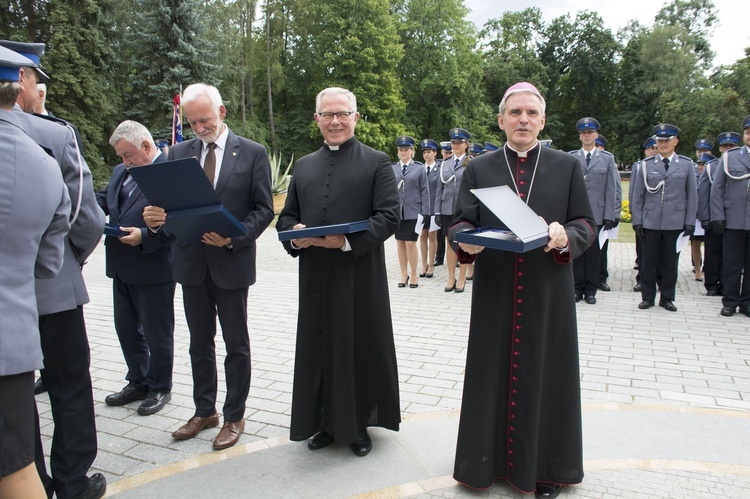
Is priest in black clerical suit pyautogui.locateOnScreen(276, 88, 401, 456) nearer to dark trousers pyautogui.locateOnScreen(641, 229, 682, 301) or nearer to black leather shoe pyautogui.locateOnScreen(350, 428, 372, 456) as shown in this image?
black leather shoe pyautogui.locateOnScreen(350, 428, 372, 456)

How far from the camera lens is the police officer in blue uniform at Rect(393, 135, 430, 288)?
9.13 meters

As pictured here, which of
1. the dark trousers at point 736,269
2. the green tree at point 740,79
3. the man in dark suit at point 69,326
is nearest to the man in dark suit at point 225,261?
the man in dark suit at point 69,326

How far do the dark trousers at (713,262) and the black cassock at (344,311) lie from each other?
717 centimetres

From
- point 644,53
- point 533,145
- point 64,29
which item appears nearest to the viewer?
point 533,145

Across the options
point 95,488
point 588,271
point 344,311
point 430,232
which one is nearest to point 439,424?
point 344,311

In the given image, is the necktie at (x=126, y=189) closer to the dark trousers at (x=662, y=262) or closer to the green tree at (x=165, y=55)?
the dark trousers at (x=662, y=262)

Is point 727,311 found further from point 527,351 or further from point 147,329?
point 147,329

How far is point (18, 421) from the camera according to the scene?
2035mm

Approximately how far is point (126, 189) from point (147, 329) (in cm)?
112

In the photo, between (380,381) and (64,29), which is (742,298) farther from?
(64,29)

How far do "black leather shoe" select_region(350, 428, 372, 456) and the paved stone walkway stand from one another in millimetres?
53

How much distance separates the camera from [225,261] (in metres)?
3.61

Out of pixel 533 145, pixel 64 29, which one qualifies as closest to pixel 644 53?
pixel 64 29

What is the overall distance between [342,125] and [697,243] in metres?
8.79
